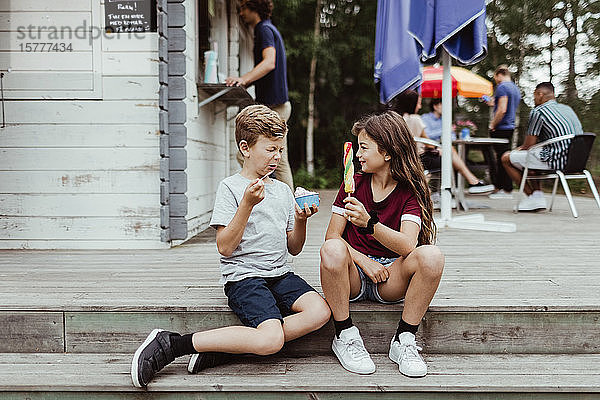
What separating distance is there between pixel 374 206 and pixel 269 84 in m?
2.36

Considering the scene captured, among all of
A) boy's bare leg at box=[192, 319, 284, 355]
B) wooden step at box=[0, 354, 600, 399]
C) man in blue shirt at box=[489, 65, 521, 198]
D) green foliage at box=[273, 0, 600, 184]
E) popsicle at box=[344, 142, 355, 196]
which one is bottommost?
wooden step at box=[0, 354, 600, 399]

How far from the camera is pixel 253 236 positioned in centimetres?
214

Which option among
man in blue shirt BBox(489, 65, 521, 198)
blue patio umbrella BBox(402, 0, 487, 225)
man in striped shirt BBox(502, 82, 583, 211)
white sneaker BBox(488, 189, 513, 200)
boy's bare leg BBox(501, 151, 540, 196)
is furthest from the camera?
white sneaker BBox(488, 189, 513, 200)

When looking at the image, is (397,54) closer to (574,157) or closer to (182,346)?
(574,157)

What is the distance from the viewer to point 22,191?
3557 mm

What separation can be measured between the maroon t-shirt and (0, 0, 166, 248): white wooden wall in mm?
1669

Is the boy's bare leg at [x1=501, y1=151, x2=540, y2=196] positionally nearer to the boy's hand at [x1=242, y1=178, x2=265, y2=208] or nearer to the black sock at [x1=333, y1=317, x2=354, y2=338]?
the black sock at [x1=333, y1=317, x2=354, y2=338]

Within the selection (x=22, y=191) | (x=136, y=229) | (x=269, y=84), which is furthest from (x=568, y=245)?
(x=22, y=191)

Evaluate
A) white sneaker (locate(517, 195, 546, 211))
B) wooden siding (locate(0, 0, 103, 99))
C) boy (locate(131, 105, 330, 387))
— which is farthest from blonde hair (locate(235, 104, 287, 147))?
white sneaker (locate(517, 195, 546, 211))

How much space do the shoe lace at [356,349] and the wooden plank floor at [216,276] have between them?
166 millimetres

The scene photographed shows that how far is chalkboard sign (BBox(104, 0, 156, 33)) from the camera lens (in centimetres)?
345

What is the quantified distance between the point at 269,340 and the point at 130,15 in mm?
2319

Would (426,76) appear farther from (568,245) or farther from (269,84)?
(568,245)

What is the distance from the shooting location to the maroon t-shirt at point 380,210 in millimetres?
2164
